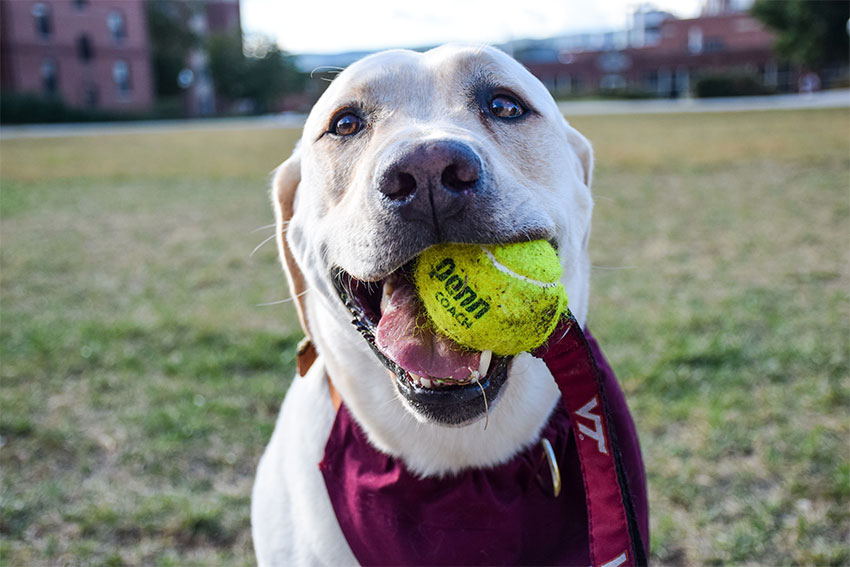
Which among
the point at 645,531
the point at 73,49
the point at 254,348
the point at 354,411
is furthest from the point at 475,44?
the point at 73,49

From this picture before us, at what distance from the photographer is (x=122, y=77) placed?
5025 cm

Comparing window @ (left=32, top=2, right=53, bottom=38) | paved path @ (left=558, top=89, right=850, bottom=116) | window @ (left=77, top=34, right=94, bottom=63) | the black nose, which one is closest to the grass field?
the black nose

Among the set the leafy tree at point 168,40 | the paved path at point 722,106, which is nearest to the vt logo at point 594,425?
the paved path at point 722,106

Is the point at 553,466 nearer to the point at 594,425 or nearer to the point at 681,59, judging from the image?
the point at 594,425

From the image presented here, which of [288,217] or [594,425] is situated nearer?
[594,425]

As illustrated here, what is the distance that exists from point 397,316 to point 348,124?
684 mm

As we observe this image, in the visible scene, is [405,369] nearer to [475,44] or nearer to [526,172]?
[526,172]

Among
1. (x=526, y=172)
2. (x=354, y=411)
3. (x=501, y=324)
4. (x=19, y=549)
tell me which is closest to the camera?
(x=501, y=324)

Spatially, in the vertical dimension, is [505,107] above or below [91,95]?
above

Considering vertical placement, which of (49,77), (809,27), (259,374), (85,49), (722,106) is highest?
(85,49)

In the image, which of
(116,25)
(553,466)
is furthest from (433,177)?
(116,25)

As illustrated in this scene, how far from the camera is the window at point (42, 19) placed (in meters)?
44.7

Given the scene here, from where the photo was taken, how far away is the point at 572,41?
8025 centimetres

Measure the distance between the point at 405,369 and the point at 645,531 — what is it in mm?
1069
